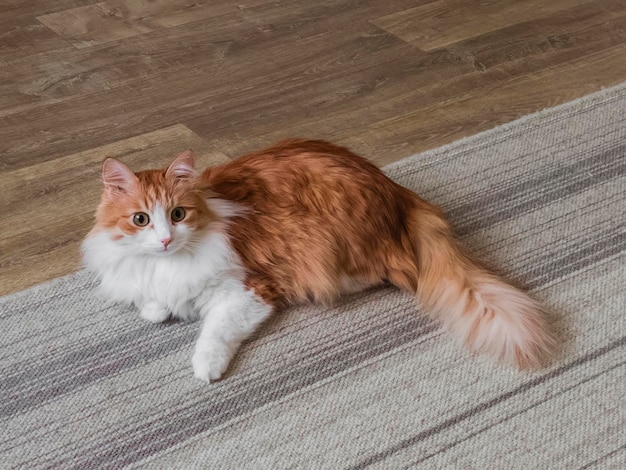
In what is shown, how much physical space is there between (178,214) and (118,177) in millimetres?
123

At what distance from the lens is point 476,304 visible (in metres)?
1.59

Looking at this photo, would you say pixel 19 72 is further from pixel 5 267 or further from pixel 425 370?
pixel 425 370

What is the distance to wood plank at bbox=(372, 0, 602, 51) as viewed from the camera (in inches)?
110

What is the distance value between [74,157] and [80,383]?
0.83 metres

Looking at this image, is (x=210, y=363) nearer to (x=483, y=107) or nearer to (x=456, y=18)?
(x=483, y=107)

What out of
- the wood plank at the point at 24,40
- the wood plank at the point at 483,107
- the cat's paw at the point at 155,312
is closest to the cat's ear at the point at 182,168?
the cat's paw at the point at 155,312

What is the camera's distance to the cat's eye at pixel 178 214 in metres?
1.54

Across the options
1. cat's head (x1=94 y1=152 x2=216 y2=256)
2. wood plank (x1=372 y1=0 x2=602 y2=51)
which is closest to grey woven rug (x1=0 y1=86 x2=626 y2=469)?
cat's head (x1=94 y1=152 x2=216 y2=256)

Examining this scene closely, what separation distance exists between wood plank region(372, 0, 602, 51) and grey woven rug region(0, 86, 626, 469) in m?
1.08

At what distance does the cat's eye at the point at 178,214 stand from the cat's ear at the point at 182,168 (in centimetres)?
6

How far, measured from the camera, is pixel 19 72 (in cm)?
255

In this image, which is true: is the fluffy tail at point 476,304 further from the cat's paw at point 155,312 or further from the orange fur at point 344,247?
the cat's paw at point 155,312

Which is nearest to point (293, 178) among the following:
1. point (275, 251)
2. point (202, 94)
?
point (275, 251)

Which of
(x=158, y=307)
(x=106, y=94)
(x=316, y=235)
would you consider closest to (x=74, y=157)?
(x=106, y=94)
